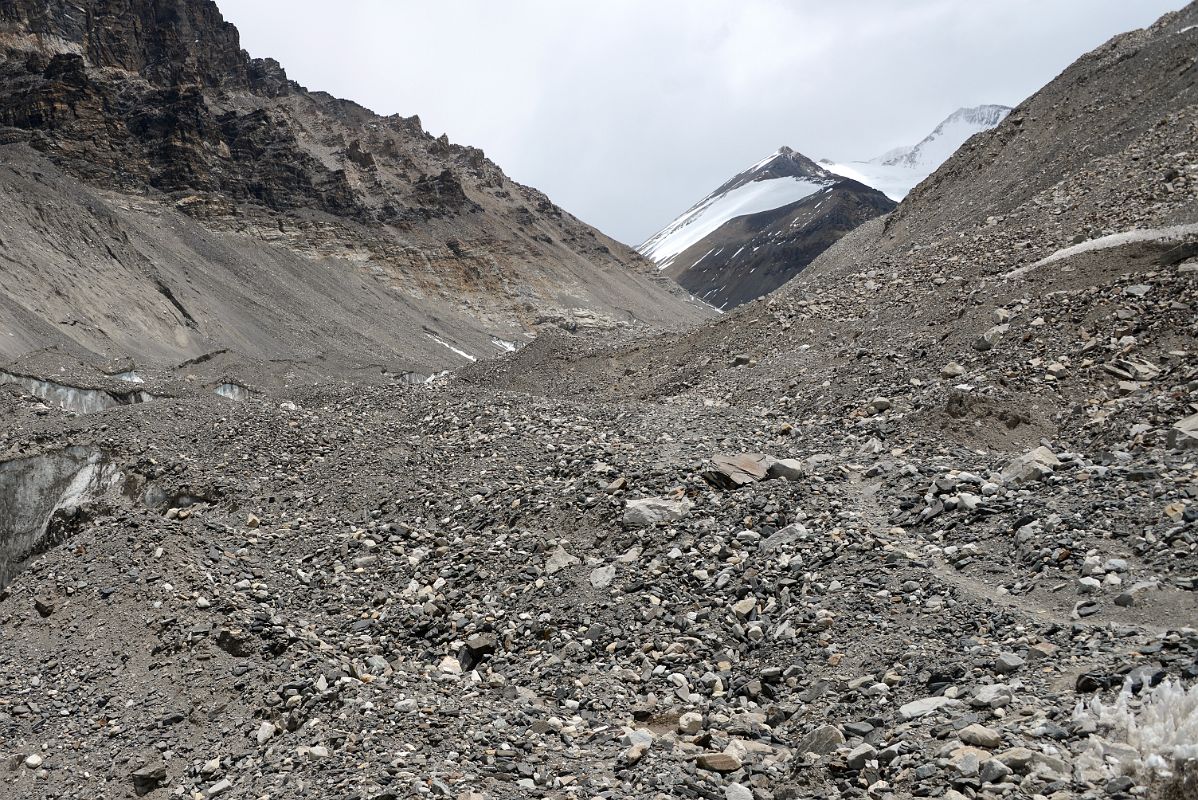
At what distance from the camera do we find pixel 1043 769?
4.35m

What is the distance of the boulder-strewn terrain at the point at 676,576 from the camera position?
17.3 ft

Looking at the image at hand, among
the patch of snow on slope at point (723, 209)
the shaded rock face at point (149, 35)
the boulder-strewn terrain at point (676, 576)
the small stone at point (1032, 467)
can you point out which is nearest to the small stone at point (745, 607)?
the boulder-strewn terrain at point (676, 576)

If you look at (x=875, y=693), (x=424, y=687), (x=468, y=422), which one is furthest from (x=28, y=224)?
(x=875, y=693)

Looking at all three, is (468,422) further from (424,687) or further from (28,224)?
(28,224)

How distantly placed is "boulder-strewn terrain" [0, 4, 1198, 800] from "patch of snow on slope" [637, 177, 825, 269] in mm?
147906

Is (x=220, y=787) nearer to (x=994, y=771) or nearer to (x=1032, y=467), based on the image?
(x=994, y=771)

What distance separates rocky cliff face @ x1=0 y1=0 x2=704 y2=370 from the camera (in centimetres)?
5509

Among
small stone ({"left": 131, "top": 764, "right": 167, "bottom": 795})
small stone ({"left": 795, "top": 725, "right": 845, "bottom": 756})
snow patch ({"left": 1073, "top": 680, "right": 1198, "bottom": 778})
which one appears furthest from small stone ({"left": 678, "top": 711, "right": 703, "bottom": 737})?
small stone ({"left": 131, "top": 764, "right": 167, "bottom": 795})

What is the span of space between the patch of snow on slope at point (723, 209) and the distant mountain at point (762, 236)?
0.68 ft

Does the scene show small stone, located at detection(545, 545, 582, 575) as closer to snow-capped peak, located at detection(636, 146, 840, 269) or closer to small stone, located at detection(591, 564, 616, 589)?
small stone, located at detection(591, 564, 616, 589)

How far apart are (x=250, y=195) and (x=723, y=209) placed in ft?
411

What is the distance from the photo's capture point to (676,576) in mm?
7910

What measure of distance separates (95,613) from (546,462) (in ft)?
17.9

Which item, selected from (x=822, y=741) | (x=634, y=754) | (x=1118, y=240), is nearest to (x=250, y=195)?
(x=1118, y=240)
